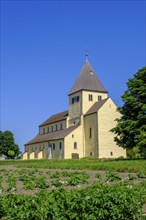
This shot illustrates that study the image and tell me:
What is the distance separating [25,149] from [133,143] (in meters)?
48.8

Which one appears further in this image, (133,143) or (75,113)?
(75,113)

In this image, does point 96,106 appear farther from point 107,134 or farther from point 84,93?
point 107,134

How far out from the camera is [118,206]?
655cm

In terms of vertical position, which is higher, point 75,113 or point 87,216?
point 75,113

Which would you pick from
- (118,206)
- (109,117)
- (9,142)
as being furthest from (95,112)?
(118,206)

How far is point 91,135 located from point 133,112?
21.5 metres

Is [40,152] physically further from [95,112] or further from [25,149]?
[95,112]

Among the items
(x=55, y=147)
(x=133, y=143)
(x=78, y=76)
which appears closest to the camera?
(x=133, y=143)

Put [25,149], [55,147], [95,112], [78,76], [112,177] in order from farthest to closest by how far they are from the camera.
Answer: [25,149], [78,76], [55,147], [95,112], [112,177]

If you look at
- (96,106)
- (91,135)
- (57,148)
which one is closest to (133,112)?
(91,135)

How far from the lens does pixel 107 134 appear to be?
57.0 m

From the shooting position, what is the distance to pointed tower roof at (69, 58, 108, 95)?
63.7 metres

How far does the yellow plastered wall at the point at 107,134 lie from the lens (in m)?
55.9

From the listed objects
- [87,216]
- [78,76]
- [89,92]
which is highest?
[78,76]
